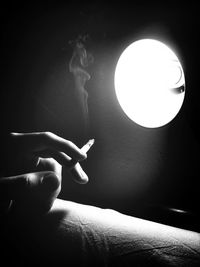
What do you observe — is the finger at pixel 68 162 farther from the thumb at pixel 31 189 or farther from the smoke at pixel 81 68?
the smoke at pixel 81 68

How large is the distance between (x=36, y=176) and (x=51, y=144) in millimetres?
123

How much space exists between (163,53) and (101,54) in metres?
0.33

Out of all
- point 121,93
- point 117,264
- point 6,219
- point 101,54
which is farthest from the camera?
point 101,54

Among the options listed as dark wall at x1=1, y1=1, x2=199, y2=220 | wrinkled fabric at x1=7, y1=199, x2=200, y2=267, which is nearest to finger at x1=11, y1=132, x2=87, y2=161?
wrinkled fabric at x1=7, y1=199, x2=200, y2=267

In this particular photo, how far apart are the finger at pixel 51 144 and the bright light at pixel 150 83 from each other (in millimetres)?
336

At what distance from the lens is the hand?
74cm

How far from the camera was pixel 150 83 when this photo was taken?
0.90 m

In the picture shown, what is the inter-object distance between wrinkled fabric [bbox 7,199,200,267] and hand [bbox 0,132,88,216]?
0.29 ft

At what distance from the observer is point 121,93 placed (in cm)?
96

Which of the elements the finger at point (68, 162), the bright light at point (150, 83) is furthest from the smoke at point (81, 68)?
the finger at point (68, 162)

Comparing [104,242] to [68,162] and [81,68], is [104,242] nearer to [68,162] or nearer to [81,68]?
[68,162]

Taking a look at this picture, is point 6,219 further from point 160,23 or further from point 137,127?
point 160,23

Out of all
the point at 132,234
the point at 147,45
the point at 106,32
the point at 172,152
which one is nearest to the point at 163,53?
the point at 147,45

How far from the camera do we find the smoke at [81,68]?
112 cm
